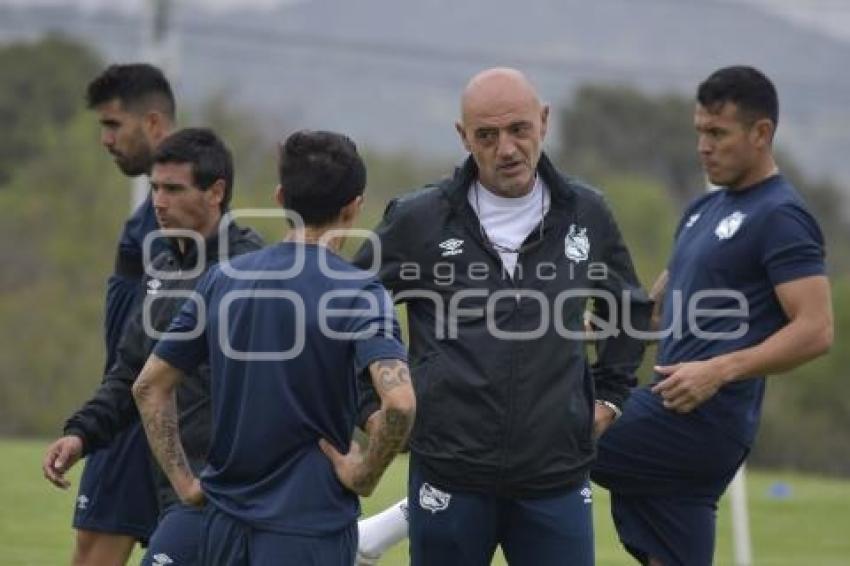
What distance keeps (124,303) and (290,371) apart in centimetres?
262

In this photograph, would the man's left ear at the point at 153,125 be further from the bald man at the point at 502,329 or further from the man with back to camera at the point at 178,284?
the bald man at the point at 502,329

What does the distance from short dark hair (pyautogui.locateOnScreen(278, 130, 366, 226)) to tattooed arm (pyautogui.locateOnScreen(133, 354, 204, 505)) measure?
719mm

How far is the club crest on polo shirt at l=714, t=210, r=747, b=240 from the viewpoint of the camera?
7.79 m

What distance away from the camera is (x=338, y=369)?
20.4 ft

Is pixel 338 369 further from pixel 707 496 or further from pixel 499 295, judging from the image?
pixel 707 496

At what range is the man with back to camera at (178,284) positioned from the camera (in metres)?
7.43

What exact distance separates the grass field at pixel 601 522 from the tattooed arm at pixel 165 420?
6.01 meters

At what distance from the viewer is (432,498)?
7211mm

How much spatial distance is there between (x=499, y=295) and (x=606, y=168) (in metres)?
75.6

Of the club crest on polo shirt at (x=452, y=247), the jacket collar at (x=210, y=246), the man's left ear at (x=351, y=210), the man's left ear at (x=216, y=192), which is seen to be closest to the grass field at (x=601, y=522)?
the jacket collar at (x=210, y=246)

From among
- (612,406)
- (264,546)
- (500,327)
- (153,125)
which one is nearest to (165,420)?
(264,546)

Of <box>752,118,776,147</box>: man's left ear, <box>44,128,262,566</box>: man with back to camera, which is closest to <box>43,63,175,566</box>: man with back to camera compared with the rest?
<box>44,128,262,566</box>: man with back to camera

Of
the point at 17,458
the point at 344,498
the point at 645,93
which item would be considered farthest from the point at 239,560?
the point at 645,93

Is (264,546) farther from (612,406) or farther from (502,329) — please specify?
(612,406)
